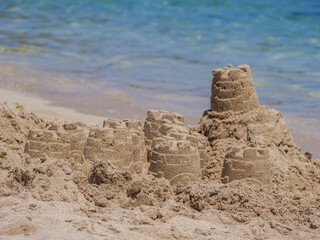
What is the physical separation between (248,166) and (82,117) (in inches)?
187

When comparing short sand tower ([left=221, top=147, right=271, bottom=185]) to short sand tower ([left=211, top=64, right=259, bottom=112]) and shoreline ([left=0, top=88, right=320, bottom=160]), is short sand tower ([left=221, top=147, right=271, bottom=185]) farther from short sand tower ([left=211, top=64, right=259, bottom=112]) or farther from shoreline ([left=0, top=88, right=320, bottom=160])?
shoreline ([left=0, top=88, right=320, bottom=160])

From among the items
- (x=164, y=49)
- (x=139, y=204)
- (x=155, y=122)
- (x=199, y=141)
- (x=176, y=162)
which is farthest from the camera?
(x=164, y=49)

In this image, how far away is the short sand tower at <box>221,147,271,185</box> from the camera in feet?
17.3

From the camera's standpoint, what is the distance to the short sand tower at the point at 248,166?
527 cm

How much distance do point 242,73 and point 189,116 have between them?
12.6 ft

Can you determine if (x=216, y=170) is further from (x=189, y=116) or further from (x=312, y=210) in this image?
(x=189, y=116)

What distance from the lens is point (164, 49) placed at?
65.6 ft

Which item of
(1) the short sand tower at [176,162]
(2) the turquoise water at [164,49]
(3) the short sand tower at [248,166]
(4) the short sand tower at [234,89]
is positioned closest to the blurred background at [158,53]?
(2) the turquoise water at [164,49]

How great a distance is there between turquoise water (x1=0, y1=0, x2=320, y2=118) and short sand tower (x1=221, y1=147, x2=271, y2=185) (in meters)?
5.12

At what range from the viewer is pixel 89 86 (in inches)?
517

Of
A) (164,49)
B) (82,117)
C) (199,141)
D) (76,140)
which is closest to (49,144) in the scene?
(76,140)

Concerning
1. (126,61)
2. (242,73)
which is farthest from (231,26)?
(242,73)

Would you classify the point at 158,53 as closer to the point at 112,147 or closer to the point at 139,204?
the point at 112,147

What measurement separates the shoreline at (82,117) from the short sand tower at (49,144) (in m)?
3.21
